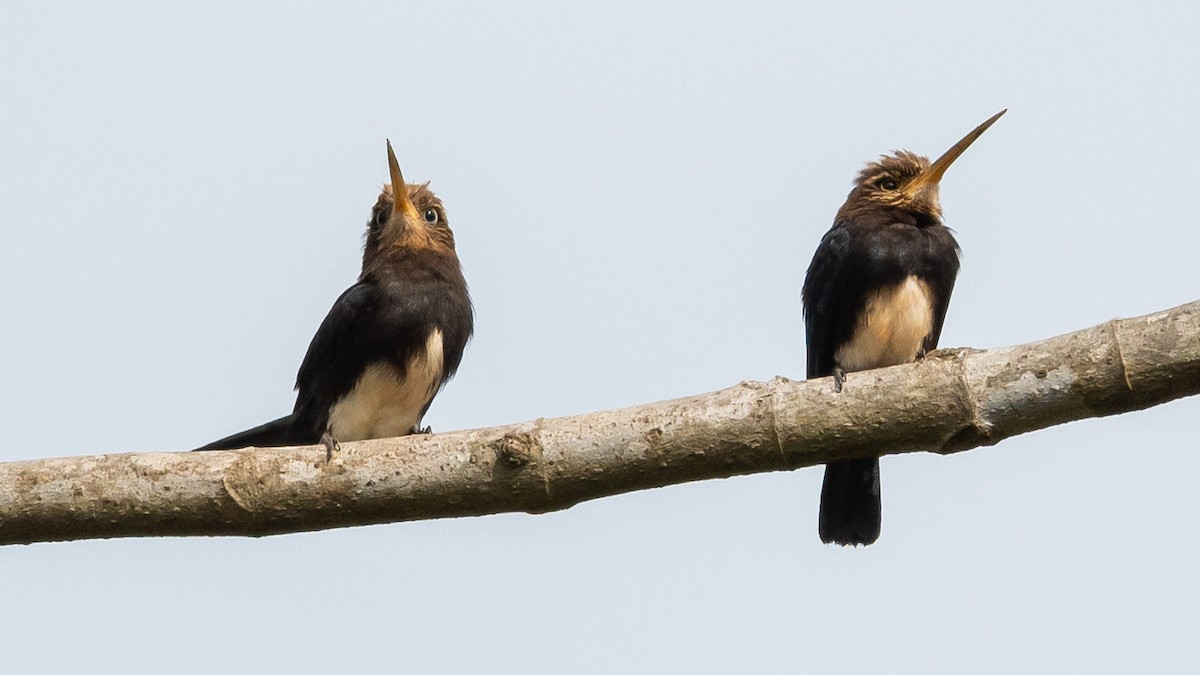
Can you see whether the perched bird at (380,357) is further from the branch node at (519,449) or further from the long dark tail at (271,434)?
the branch node at (519,449)

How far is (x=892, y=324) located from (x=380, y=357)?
7.93 ft

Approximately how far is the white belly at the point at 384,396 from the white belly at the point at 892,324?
2.00 meters

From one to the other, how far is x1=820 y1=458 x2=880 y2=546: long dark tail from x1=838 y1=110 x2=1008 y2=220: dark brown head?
1378 millimetres

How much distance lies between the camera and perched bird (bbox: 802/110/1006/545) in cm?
659

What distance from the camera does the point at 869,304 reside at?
6.60 m

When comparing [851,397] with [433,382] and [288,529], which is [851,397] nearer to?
[288,529]

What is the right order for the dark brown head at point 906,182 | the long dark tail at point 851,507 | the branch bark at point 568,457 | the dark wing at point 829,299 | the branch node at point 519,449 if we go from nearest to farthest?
the branch bark at point 568,457 → the branch node at point 519,449 → the long dark tail at point 851,507 → the dark wing at point 829,299 → the dark brown head at point 906,182

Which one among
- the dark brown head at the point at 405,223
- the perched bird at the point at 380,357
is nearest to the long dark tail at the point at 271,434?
the perched bird at the point at 380,357

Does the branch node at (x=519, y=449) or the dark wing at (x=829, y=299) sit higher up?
the dark wing at (x=829, y=299)

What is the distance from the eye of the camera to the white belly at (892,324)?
21.6 feet

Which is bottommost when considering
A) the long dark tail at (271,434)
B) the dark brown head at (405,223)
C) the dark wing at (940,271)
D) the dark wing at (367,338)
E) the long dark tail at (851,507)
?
the long dark tail at (851,507)

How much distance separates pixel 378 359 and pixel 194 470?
2261 millimetres

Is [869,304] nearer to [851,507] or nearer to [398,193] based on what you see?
[851,507]

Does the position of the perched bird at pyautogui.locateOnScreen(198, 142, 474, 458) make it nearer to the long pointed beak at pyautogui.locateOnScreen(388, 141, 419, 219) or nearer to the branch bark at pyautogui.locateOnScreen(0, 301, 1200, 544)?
the long pointed beak at pyautogui.locateOnScreen(388, 141, 419, 219)
